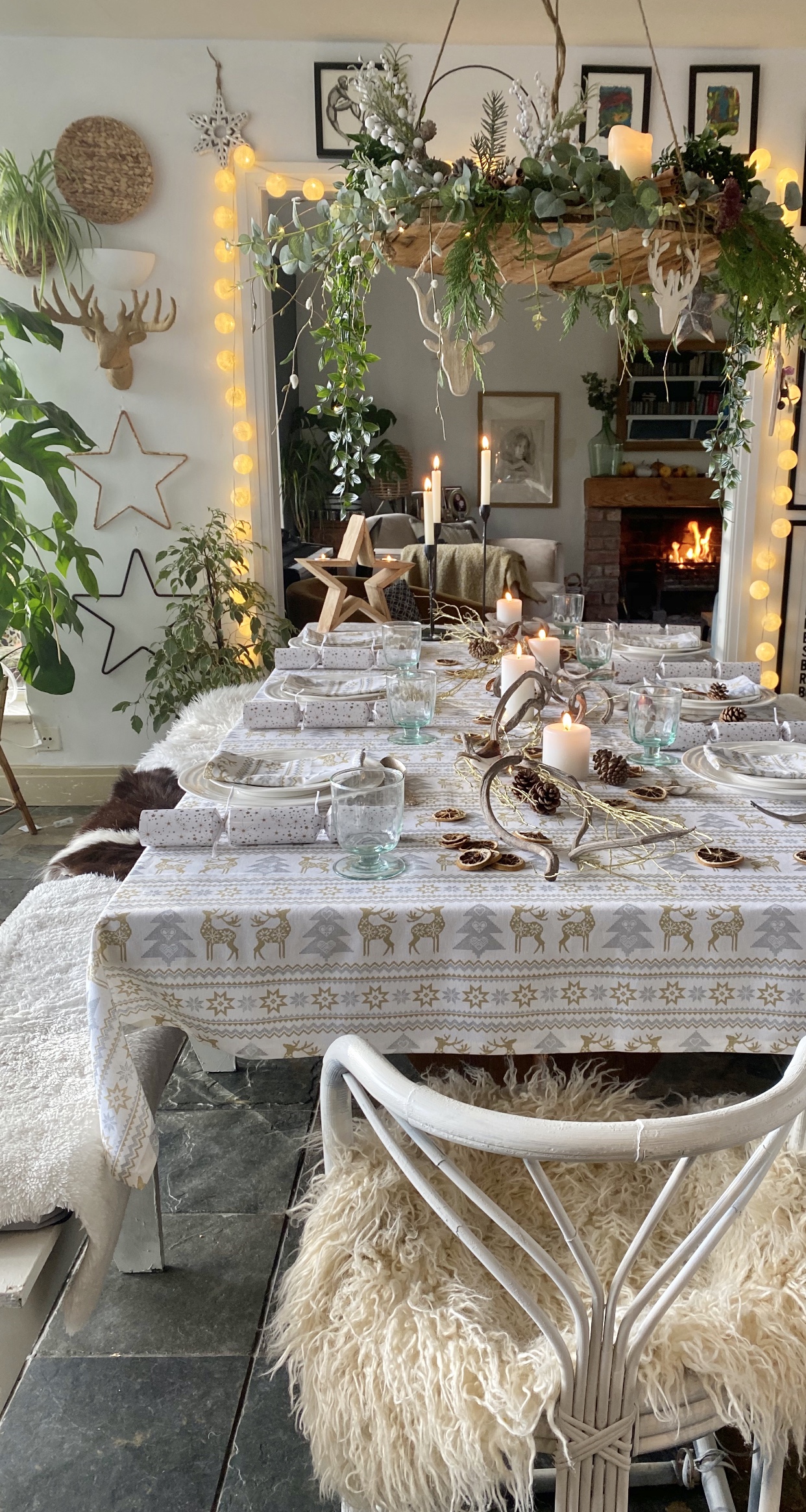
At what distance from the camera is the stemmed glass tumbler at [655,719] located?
5.86 ft

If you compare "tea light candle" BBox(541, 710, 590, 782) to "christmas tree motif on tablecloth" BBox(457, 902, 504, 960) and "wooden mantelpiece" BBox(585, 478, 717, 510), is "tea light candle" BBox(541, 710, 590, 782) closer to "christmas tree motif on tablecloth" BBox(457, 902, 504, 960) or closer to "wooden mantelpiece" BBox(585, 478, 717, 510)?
"christmas tree motif on tablecloth" BBox(457, 902, 504, 960)

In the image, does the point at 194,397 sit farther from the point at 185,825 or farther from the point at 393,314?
the point at 393,314

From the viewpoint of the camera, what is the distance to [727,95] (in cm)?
359

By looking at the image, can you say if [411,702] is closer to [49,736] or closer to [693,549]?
[49,736]

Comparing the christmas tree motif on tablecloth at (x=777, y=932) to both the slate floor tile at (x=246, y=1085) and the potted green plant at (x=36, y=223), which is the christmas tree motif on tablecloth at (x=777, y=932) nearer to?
the slate floor tile at (x=246, y=1085)

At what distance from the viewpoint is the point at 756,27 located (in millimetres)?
3430

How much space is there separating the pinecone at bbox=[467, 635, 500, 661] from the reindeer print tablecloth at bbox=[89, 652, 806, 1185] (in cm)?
141

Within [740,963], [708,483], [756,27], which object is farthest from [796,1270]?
[708,483]

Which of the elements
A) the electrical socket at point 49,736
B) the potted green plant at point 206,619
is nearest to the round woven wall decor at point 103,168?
the potted green plant at point 206,619

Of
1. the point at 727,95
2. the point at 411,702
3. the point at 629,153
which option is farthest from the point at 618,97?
the point at 411,702

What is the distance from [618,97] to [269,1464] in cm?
392

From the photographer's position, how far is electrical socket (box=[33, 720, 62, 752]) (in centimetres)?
414

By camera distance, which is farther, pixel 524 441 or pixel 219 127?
pixel 524 441

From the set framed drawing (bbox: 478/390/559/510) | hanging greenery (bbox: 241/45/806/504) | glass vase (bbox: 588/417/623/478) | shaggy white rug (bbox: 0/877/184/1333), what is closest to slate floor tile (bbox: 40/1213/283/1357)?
shaggy white rug (bbox: 0/877/184/1333)
